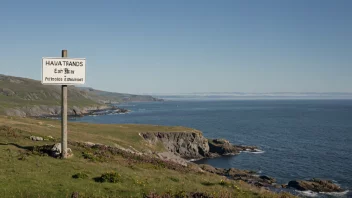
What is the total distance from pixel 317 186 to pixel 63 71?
50.8m

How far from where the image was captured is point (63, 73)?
25.0 meters

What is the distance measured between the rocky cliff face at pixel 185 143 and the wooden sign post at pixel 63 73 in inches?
2328

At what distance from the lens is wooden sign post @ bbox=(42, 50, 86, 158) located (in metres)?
24.5

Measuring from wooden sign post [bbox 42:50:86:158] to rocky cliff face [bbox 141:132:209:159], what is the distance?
59.1 metres

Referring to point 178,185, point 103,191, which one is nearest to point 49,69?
point 103,191

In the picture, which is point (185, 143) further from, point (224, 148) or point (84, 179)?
point (84, 179)

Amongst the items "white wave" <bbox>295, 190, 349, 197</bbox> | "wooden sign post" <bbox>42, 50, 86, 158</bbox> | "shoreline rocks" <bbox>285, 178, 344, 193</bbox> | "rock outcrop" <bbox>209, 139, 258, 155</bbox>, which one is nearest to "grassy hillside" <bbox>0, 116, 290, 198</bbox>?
"wooden sign post" <bbox>42, 50, 86, 158</bbox>

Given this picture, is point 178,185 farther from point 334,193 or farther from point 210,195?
point 334,193

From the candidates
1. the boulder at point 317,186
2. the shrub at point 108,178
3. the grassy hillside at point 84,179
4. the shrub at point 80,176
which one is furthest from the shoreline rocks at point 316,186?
the shrub at point 80,176

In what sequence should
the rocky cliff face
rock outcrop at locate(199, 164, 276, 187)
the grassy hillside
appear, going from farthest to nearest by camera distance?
the rocky cliff face < rock outcrop at locate(199, 164, 276, 187) < the grassy hillside

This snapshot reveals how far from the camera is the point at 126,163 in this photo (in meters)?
28.1

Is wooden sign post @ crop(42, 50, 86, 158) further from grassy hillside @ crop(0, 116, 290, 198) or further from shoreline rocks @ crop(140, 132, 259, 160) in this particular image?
shoreline rocks @ crop(140, 132, 259, 160)

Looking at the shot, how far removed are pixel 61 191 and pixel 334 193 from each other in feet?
169

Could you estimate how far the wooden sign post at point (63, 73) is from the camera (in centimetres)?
2448
